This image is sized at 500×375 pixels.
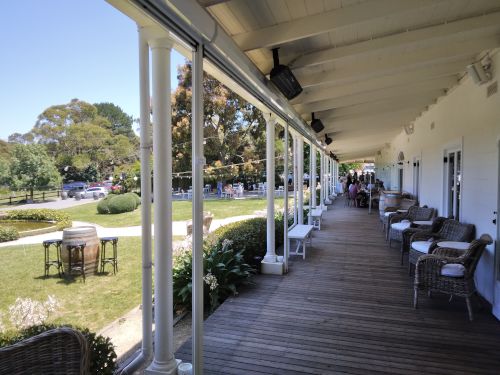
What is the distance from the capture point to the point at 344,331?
117 inches

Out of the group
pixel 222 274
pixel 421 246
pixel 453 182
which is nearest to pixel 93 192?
pixel 222 274

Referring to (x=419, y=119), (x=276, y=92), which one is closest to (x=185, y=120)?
(x=419, y=119)

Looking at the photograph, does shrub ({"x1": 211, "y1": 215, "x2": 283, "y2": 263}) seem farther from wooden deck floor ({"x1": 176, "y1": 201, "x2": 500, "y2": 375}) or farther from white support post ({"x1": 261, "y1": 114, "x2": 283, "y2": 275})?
wooden deck floor ({"x1": 176, "y1": 201, "x2": 500, "y2": 375})

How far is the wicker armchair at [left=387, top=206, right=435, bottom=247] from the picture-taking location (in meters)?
5.98

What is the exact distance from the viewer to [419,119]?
8016mm

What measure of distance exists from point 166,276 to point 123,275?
11.5 feet

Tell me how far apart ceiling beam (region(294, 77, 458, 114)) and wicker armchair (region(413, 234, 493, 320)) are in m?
2.77

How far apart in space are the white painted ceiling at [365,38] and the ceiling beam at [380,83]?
0.01 m

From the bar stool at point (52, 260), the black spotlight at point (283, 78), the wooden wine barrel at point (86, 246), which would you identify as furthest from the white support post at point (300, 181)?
the bar stool at point (52, 260)

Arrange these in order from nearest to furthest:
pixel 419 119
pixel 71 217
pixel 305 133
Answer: pixel 71 217 < pixel 305 133 < pixel 419 119

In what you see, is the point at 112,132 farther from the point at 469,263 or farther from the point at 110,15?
the point at 469,263

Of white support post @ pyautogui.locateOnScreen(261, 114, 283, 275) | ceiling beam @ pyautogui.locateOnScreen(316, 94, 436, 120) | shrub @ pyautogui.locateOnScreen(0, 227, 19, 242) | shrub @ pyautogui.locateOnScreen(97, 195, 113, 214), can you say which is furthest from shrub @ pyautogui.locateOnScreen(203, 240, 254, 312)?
ceiling beam @ pyautogui.locateOnScreen(316, 94, 436, 120)

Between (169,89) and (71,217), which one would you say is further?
(71,217)

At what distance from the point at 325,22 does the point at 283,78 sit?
853 millimetres
